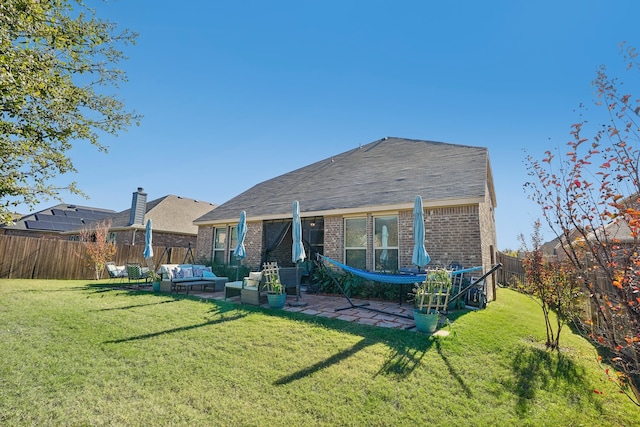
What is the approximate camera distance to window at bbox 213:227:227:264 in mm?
14111

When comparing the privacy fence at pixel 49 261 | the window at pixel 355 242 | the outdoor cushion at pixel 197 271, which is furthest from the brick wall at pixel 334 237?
the privacy fence at pixel 49 261

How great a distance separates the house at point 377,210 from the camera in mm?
8336

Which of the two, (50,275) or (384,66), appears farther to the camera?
(50,275)

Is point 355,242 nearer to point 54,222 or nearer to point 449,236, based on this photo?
point 449,236

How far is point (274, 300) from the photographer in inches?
280

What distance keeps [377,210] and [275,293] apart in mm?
4315

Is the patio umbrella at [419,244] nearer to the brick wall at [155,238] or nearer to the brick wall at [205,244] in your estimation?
the brick wall at [205,244]

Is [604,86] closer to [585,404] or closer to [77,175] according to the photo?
[585,404]

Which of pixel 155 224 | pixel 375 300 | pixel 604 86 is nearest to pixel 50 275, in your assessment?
pixel 155 224

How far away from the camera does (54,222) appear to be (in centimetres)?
2720

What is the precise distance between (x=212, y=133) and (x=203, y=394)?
10.8 m

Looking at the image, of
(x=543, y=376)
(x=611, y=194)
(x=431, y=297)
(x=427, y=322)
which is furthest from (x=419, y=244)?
(x=611, y=194)

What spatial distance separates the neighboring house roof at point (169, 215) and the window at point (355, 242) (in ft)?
40.3

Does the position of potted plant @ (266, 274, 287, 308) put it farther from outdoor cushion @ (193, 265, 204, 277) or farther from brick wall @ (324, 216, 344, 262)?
outdoor cushion @ (193, 265, 204, 277)
